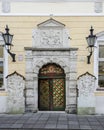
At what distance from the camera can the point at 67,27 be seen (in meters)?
9.50

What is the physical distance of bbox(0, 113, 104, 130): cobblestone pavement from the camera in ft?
23.8

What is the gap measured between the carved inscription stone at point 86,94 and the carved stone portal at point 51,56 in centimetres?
30

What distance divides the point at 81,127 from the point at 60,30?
4419mm

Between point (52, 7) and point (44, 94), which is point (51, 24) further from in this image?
point (44, 94)

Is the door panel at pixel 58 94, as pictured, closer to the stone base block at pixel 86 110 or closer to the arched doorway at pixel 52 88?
the arched doorway at pixel 52 88

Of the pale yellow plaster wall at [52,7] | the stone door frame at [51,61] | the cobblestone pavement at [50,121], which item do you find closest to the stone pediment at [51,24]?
the pale yellow plaster wall at [52,7]

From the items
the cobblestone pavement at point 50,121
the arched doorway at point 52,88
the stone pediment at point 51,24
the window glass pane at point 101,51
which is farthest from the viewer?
the arched doorway at point 52,88

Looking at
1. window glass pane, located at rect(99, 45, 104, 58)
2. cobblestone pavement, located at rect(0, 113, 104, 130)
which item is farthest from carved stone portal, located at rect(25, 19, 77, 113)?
window glass pane, located at rect(99, 45, 104, 58)

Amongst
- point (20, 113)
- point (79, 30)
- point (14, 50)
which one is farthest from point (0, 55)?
point (79, 30)

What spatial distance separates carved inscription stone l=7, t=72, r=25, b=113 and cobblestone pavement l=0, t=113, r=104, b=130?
0.35 m

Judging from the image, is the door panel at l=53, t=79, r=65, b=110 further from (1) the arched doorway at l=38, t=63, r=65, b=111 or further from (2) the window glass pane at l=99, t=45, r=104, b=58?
(2) the window glass pane at l=99, t=45, r=104, b=58

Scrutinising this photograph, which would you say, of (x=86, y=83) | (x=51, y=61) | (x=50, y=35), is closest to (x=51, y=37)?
(x=50, y=35)

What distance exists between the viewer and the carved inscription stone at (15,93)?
9328 millimetres

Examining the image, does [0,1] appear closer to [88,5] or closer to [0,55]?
[0,55]
